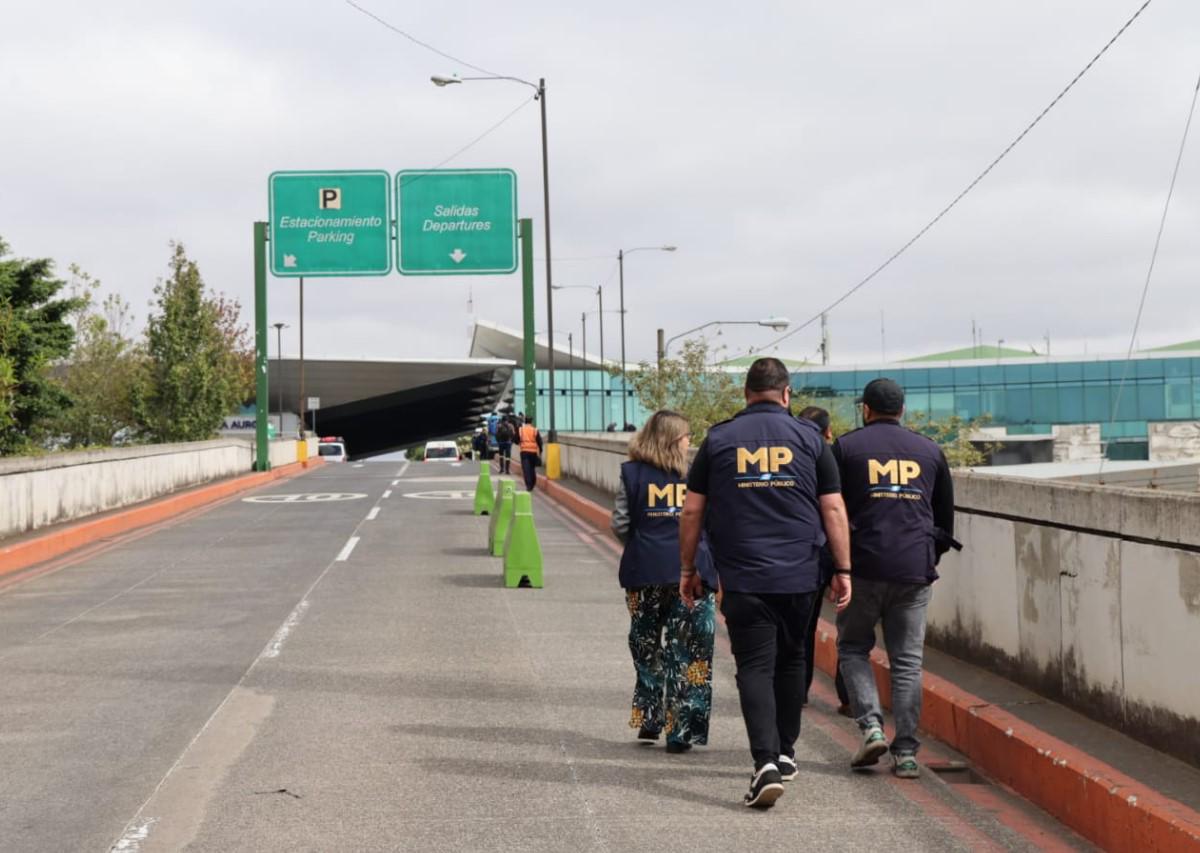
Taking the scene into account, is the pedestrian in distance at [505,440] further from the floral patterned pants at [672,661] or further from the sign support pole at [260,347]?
the floral patterned pants at [672,661]

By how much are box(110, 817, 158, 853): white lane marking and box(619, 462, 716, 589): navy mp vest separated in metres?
2.67

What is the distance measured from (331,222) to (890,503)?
31595 millimetres

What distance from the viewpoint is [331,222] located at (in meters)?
37.2

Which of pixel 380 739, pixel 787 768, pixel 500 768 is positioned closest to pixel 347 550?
pixel 380 739

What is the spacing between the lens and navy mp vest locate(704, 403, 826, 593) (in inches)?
261

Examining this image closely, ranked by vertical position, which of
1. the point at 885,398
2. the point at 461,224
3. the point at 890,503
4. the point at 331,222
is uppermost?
the point at 331,222

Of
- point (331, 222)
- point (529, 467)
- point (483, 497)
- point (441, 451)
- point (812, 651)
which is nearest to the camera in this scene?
point (812, 651)

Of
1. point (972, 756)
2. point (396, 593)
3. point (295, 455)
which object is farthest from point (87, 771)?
point (295, 455)

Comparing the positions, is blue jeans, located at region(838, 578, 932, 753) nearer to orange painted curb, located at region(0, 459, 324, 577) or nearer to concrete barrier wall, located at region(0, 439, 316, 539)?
orange painted curb, located at region(0, 459, 324, 577)

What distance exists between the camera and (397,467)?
52250 millimetres

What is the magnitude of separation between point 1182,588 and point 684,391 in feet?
177

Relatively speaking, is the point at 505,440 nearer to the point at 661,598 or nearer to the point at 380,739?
the point at 380,739

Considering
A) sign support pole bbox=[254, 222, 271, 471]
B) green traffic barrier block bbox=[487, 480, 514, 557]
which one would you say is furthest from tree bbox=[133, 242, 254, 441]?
green traffic barrier block bbox=[487, 480, 514, 557]

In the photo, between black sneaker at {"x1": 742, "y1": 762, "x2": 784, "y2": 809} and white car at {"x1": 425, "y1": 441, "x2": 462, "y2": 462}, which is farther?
white car at {"x1": 425, "y1": 441, "x2": 462, "y2": 462}
